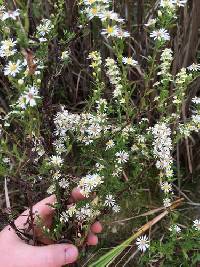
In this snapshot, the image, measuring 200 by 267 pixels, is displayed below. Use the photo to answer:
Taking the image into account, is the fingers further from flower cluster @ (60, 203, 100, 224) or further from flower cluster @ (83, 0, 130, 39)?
flower cluster @ (83, 0, 130, 39)

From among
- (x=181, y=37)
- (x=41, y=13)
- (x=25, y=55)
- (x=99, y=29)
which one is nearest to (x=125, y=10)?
(x=99, y=29)

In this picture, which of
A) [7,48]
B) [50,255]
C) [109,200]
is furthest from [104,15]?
[50,255]

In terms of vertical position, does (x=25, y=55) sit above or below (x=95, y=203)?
above

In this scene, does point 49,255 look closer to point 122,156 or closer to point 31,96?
point 122,156

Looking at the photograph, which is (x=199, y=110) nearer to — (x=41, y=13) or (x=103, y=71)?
(x=103, y=71)

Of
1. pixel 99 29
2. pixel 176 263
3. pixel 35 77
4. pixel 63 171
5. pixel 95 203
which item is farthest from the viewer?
pixel 99 29

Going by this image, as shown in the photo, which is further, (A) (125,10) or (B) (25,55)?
(A) (125,10)

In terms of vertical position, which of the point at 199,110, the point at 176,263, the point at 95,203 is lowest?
the point at 176,263

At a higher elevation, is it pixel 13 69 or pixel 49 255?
pixel 13 69

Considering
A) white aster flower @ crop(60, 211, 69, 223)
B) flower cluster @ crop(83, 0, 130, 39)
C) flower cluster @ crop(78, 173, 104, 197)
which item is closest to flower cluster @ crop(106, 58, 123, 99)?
flower cluster @ crop(83, 0, 130, 39)
